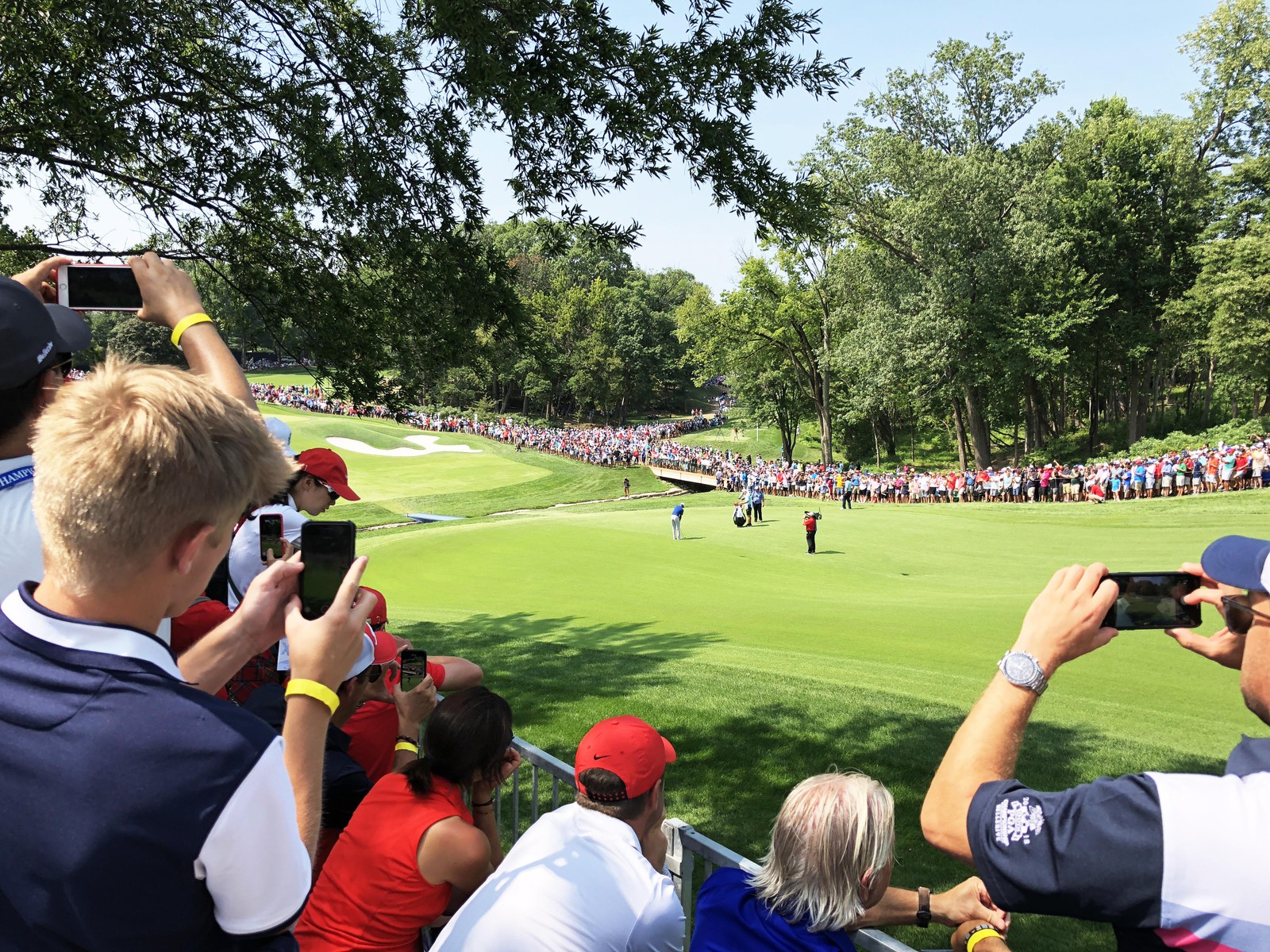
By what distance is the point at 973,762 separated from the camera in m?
1.99

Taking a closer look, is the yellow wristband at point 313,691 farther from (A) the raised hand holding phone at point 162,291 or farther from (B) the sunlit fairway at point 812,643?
(B) the sunlit fairway at point 812,643

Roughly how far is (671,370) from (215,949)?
8845cm

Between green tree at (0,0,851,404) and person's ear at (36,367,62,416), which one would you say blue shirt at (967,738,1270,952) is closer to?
person's ear at (36,367,62,416)

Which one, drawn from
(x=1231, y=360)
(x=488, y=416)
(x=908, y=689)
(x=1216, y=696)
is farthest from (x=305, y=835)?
(x=488, y=416)

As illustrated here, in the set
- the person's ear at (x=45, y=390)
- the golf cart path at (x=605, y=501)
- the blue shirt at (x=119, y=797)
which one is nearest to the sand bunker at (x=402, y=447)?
the golf cart path at (x=605, y=501)

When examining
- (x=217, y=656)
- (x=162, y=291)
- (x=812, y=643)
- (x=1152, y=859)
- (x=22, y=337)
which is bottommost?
(x=812, y=643)

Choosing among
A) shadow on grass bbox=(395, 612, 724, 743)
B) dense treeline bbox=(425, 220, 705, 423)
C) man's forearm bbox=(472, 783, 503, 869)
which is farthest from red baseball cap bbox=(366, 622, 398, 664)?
dense treeline bbox=(425, 220, 705, 423)

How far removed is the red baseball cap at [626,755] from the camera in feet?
9.40

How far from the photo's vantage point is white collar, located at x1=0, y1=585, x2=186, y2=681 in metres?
1.42

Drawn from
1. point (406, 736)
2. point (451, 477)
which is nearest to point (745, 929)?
point (406, 736)

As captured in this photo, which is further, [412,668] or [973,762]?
[412,668]

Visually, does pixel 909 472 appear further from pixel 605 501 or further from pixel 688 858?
pixel 688 858

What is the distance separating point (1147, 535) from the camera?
2370 cm

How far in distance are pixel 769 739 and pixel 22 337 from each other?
608 centimetres
